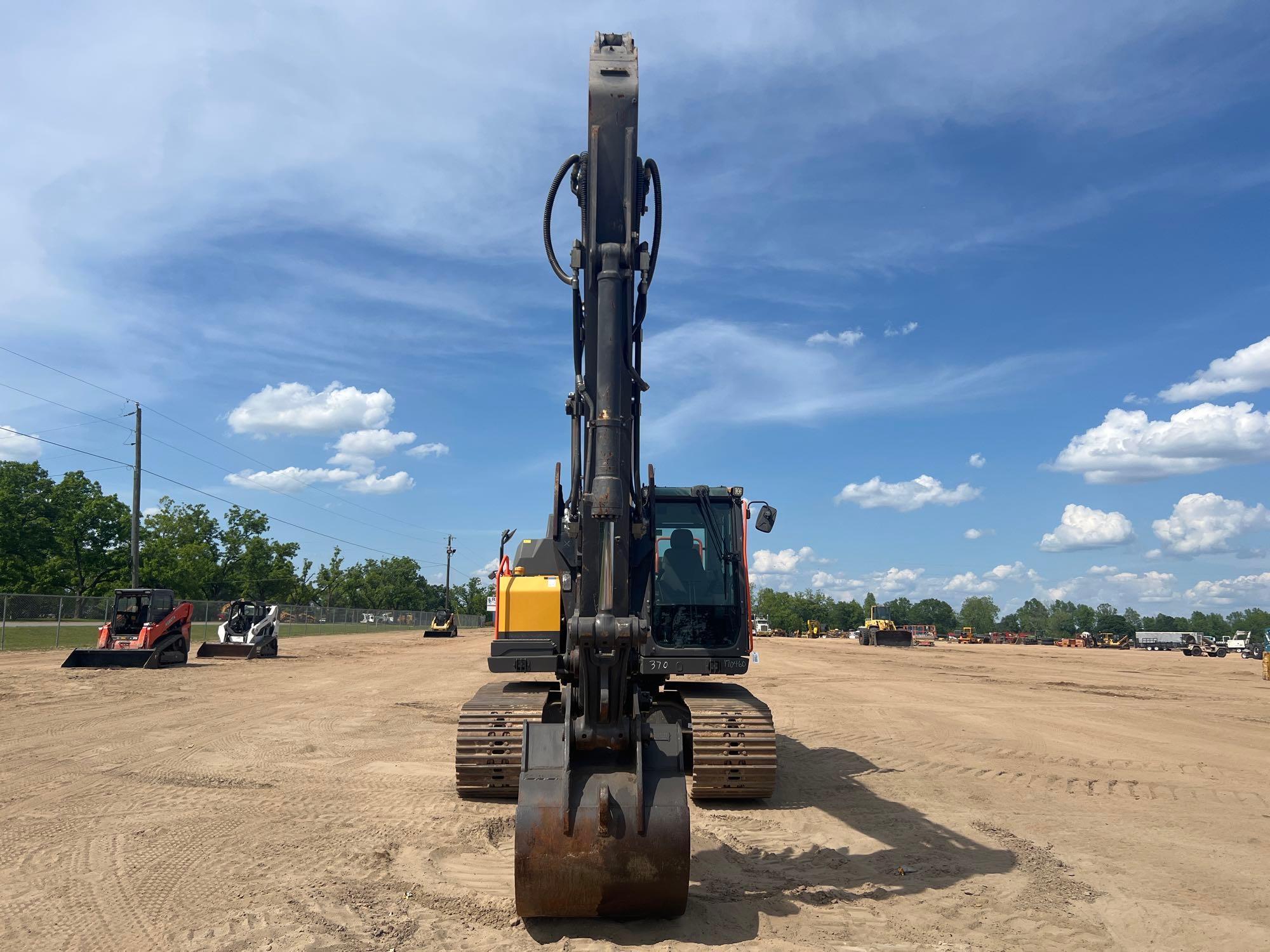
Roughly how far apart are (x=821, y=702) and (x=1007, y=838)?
11.7 m

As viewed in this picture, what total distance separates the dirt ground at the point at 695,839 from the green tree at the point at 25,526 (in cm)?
5357

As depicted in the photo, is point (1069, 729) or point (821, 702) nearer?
point (1069, 729)

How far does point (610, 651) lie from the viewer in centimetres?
492

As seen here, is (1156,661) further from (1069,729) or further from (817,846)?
(817,846)

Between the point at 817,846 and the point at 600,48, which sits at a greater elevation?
the point at 600,48

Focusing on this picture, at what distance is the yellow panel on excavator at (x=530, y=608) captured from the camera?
27.4 feet

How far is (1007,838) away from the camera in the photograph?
7.44 m

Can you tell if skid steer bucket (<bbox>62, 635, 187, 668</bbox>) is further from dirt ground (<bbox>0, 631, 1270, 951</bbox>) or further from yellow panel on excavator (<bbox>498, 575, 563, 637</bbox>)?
yellow panel on excavator (<bbox>498, 575, 563, 637</bbox>)

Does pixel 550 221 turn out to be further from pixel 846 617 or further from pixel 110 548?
pixel 846 617

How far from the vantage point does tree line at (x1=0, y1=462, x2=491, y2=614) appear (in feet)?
198

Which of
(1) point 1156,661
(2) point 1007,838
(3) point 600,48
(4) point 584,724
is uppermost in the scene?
(3) point 600,48

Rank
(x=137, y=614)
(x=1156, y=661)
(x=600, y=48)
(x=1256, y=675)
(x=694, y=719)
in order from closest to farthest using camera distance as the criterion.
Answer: (x=600, y=48), (x=694, y=719), (x=137, y=614), (x=1256, y=675), (x=1156, y=661)

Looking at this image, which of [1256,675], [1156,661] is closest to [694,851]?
[1256,675]

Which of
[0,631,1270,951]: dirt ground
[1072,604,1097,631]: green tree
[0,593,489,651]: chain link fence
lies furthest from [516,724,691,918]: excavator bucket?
[1072,604,1097,631]: green tree
